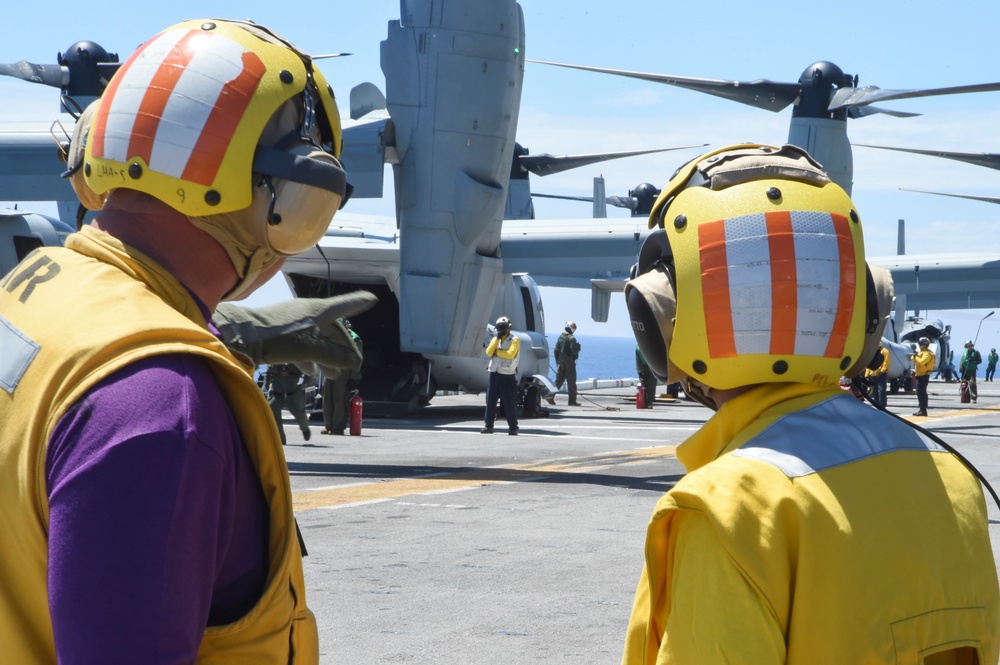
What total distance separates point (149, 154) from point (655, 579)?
1.06 meters

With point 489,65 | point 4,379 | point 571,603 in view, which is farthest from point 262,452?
point 489,65

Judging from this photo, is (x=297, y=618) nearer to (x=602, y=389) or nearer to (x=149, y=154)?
(x=149, y=154)

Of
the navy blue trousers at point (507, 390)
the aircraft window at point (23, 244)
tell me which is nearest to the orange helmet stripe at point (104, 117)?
the aircraft window at point (23, 244)

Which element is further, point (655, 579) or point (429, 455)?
point (429, 455)

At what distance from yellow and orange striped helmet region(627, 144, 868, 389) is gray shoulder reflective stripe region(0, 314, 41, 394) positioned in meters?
1.06

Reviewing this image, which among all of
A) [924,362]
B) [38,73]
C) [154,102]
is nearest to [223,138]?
[154,102]

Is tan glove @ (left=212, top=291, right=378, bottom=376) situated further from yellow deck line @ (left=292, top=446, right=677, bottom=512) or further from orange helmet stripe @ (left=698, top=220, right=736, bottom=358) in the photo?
yellow deck line @ (left=292, top=446, right=677, bottom=512)

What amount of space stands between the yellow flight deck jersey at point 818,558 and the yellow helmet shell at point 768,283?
12 centimetres

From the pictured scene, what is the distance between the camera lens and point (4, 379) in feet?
4.99

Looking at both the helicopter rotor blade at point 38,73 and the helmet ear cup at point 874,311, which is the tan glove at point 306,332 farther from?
the helicopter rotor blade at point 38,73

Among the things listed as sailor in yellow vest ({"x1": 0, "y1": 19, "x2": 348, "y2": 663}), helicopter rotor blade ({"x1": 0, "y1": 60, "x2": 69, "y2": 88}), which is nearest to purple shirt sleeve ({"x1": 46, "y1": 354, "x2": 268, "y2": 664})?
sailor in yellow vest ({"x1": 0, "y1": 19, "x2": 348, "y2": 663})

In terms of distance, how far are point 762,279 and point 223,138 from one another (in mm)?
935

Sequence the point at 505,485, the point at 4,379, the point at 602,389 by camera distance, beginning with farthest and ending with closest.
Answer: the point at 602,389
the point at 505,485
the point at 4,379

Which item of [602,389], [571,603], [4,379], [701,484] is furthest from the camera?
[602,389]
